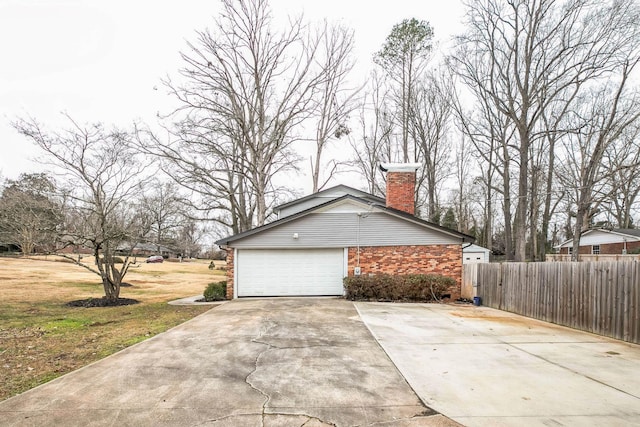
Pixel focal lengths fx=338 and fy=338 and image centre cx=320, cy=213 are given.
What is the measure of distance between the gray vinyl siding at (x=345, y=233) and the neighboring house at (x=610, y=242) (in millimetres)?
22403

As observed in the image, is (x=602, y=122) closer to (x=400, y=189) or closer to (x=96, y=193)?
(x=400, y=189)

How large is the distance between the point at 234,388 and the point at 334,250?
9.17m

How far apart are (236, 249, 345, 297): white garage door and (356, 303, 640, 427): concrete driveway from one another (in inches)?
191

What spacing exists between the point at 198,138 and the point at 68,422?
1466 centimetres

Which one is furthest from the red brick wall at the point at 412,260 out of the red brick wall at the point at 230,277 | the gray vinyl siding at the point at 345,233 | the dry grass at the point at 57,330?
the dry grass at the point at 57,330

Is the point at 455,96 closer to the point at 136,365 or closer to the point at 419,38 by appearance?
the point at 419,38

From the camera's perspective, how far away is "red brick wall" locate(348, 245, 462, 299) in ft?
41.7

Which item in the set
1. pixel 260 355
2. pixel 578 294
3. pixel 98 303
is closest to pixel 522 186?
pixel 578 294

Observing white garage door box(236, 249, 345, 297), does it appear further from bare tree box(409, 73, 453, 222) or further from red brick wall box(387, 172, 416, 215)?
bare tree box(409, 73, 453, 222)

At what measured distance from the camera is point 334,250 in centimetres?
1302

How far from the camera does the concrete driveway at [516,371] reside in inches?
133

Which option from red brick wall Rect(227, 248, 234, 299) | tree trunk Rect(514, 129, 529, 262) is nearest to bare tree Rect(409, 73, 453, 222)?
tree trunk Rect(514, 129, 529, 262)

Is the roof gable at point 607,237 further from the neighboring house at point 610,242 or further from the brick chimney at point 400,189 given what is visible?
the brick chimney at point 400,189

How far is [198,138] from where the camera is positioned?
16.3 metres
